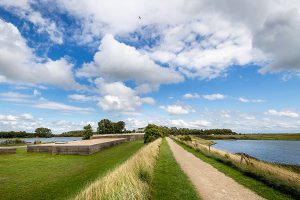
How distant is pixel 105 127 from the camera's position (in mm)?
115750

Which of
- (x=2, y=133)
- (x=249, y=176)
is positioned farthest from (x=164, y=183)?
(x=2, y=133)

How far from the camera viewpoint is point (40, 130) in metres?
151

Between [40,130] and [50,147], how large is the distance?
432 feet

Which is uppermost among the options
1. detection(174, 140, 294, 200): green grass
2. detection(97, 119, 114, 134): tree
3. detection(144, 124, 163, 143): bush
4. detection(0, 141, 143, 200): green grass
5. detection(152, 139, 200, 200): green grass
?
detection(97, 119, 114, 134): tree

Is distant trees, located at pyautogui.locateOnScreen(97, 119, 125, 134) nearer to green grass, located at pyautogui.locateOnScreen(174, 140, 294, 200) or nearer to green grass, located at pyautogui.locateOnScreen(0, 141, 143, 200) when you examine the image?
green grass, located at pyautogui.locateOnScreen(0, 141, 143, 200)

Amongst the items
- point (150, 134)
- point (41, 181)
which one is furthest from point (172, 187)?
point (150, 134)

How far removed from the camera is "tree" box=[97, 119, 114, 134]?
377 ft

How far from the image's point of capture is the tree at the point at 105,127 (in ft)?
377

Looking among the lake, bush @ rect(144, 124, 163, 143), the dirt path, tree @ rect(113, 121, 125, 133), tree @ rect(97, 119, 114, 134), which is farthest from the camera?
tree @ rect(113, 121, 125, 133)

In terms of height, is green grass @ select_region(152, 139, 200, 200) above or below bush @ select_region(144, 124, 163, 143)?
below

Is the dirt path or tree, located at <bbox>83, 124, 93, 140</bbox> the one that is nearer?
the dirt path

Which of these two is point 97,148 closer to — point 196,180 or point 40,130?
point 196,180

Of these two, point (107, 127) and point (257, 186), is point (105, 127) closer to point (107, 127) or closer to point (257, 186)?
point (107, 127)

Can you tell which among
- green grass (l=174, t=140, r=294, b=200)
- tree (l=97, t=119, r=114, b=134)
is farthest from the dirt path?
tree (l=97, t=119, r=114, b=134)
